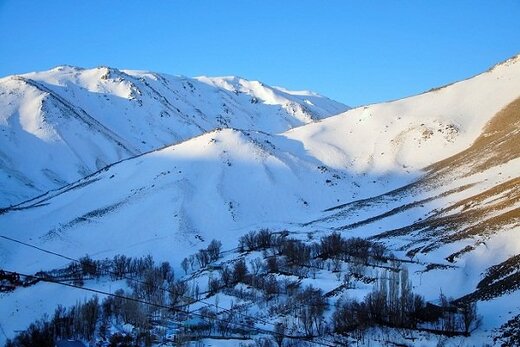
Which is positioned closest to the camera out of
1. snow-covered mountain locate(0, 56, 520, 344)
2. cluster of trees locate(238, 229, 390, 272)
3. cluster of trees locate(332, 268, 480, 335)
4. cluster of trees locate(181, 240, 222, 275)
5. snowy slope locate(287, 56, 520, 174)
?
cluster of trees locate(332, 268, 480, 335)

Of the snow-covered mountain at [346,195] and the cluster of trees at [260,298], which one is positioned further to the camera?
the snow-covered mountain at [346,195]

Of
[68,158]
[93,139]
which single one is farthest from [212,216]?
[93,139]

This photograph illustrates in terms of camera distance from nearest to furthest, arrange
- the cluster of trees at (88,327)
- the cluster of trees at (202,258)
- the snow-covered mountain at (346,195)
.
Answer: the cluster of trees at (88,327) < the snow-covered mountain at (346,195) < the cluster of trees at (202,258)

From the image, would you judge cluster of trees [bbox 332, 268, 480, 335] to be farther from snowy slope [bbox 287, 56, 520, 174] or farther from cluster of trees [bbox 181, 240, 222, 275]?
snowy slope [bbox 287, 56, 520, 174]

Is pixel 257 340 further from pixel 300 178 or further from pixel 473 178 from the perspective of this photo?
pixel 300 178

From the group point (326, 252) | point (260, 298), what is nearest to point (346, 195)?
point (326, 252)

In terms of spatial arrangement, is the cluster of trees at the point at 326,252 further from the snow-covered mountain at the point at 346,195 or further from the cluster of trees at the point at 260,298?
the snow-covered mountain at the point at 346,195

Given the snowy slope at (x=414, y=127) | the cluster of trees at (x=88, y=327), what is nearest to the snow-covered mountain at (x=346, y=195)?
the snowy slope at (x=414, y=127)

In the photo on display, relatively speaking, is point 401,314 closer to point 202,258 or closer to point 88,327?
point 88,327

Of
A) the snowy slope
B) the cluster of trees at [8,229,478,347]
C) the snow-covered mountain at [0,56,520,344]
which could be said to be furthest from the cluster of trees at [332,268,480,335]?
the snowy slope
